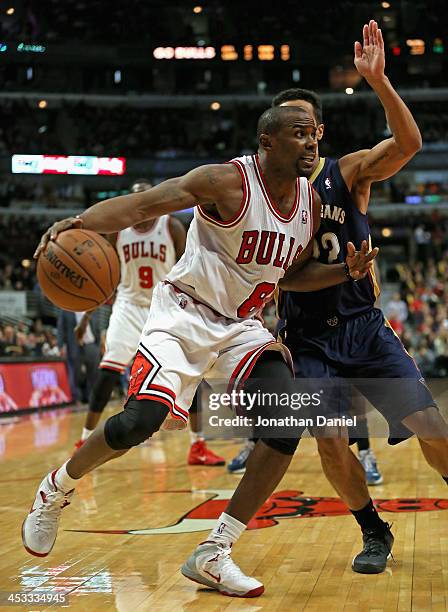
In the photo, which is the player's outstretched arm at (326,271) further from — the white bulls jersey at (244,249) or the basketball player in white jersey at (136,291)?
the basketball player in white jersey at (136,291)

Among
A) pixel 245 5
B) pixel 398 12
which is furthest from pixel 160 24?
pixel 398 12

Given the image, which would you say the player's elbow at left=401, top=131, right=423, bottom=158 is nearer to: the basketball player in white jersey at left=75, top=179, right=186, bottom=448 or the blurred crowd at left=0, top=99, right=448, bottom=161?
the basketball player in white jersey at left=75, top=179, right=186, bottom=448

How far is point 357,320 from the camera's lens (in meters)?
4.01

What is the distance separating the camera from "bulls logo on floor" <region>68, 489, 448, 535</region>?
4.58 m

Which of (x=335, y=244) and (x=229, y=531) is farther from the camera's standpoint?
(x=335, y=244)

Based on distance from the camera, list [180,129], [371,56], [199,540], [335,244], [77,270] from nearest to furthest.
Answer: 1. [77,270]
2. [371,56]
3. [335,244]
4. [199,540]
5. [180,129]

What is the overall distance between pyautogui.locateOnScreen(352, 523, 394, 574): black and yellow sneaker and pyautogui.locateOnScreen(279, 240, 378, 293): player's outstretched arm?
112 centimetres

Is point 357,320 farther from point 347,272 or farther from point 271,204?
point 271,204

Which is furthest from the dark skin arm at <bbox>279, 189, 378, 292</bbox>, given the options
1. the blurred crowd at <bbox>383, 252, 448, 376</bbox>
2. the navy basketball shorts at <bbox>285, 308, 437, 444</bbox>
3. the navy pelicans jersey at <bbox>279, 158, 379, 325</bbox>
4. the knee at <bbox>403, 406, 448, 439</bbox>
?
the blurred crowd at <bbox>383, 252, 448, 376</bbox>

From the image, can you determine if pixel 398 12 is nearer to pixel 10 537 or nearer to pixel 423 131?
pixel 423 131

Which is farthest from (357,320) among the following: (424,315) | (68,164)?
(68,164)

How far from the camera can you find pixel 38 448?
8297 mm

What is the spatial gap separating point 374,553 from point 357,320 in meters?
1.03

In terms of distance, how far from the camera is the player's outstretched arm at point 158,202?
3.29 metres
